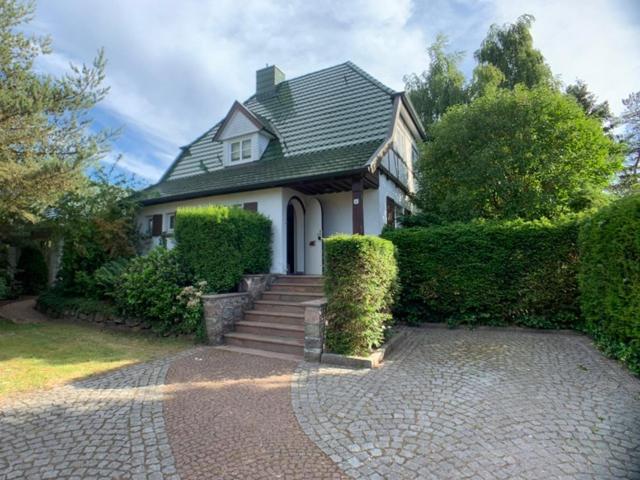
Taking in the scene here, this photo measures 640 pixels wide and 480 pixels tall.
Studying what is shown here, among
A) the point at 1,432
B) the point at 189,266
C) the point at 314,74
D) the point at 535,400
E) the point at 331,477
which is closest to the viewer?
the point at 331,477

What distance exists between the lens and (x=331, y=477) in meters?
2.66

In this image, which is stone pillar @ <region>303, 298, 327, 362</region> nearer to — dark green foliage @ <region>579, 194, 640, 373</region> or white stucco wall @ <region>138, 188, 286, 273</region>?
white stucco wall @ <region>138, 188, 286, 273</region>

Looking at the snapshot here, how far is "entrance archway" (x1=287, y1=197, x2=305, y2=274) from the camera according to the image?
35.8ft

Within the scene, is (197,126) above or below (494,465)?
above

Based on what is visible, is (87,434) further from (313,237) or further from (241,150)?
(241,150)

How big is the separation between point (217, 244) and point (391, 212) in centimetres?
578

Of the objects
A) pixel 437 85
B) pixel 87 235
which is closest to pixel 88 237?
pixel 87 235

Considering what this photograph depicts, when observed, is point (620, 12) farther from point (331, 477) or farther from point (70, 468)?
point (70, 468)

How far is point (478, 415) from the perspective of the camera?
3.60m

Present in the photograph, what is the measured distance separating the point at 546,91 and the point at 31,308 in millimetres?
18774

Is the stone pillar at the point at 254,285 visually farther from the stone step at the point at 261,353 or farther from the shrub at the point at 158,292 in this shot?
the stone step at the point at 261,353

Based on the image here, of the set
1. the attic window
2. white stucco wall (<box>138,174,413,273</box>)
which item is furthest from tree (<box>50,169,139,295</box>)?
the attic window

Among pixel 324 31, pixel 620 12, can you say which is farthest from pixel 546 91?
pixel 324 31

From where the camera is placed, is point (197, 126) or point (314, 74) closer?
point (314, 74)
